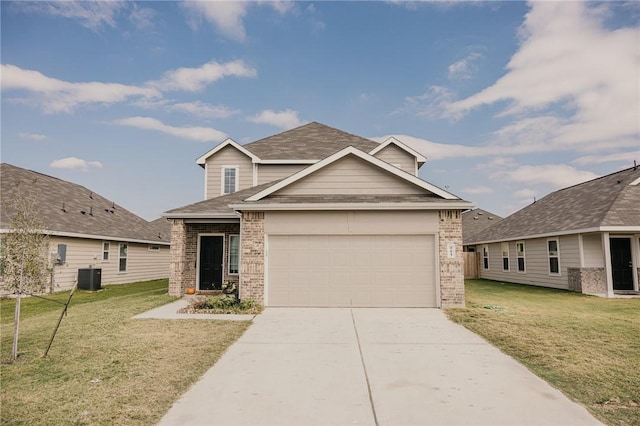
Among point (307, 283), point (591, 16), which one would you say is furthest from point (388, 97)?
point (307, 283)

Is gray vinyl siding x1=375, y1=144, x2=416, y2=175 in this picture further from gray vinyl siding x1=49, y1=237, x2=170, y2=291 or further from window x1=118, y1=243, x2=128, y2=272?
window x1=118, y1=243, x2=128, y2=272

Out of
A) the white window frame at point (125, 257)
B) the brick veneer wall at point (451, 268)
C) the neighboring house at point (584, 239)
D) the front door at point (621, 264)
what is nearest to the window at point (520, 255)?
the neighboring house at point (584, 239)

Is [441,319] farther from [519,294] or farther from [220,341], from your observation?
[519,294]

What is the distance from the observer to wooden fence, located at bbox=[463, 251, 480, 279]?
2667 cm

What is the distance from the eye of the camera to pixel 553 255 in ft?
58.9

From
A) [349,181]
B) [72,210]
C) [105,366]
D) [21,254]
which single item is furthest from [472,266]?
[21,254]

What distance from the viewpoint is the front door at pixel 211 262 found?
14945mm

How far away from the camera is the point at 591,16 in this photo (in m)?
12.7

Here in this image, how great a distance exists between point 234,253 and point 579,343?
39.0ft

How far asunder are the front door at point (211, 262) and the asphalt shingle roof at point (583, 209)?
15.7m

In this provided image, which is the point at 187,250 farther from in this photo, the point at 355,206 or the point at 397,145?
the point at 397,145

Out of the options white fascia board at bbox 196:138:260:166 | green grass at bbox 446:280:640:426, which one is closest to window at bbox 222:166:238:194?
white fascia board at bbox 196:138:260:166

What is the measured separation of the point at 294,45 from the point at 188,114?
8.77 m

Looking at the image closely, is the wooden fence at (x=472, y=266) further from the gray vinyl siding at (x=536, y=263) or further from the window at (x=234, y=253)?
the window at (x=234, y=253)
